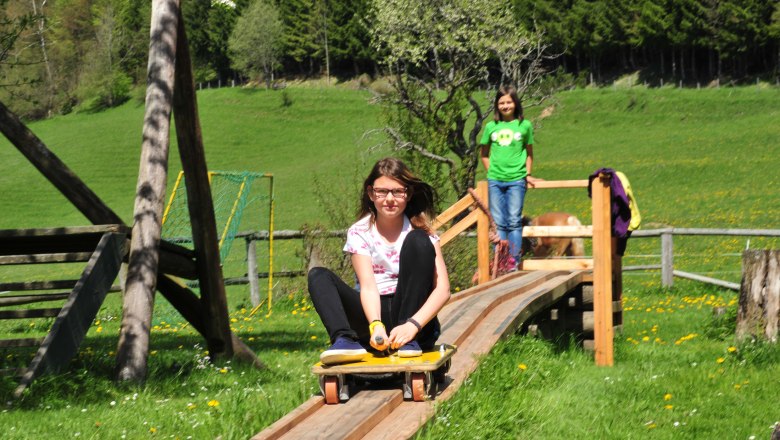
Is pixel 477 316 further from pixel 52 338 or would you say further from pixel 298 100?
pixel 298 100

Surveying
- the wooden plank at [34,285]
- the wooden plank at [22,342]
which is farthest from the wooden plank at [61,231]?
the wooden plank at [22,342]

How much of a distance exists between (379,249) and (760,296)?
4011 mm

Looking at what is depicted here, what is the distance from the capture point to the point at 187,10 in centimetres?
11356

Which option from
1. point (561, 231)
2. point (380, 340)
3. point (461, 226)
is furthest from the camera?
point (461, 226)

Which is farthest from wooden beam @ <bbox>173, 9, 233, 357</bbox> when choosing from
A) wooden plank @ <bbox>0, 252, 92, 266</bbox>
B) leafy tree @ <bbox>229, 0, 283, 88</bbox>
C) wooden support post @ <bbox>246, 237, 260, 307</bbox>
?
leafy tree @ <bbox>229, 0, 283, 88</bbox>

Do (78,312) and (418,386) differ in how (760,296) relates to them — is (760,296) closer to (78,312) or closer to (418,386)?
(418,386)

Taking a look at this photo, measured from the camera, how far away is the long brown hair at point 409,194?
537 centimetres

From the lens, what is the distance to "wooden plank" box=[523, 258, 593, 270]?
10.1 meters

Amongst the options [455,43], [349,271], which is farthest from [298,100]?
[349,271]

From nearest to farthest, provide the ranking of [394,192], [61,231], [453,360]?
Answer: [394,192] → [453,360] → [61,231]

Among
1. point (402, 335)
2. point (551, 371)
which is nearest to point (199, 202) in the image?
point (551, 371)

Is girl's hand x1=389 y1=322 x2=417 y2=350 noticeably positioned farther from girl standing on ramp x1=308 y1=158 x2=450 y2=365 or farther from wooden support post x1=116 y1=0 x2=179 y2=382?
wooden support post x1=116 y1=0 x2=179 y2=382

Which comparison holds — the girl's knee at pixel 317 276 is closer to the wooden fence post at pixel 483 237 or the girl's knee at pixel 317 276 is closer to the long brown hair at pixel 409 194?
the long brown hair at pixel 409 194

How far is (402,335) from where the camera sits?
16.6ft
